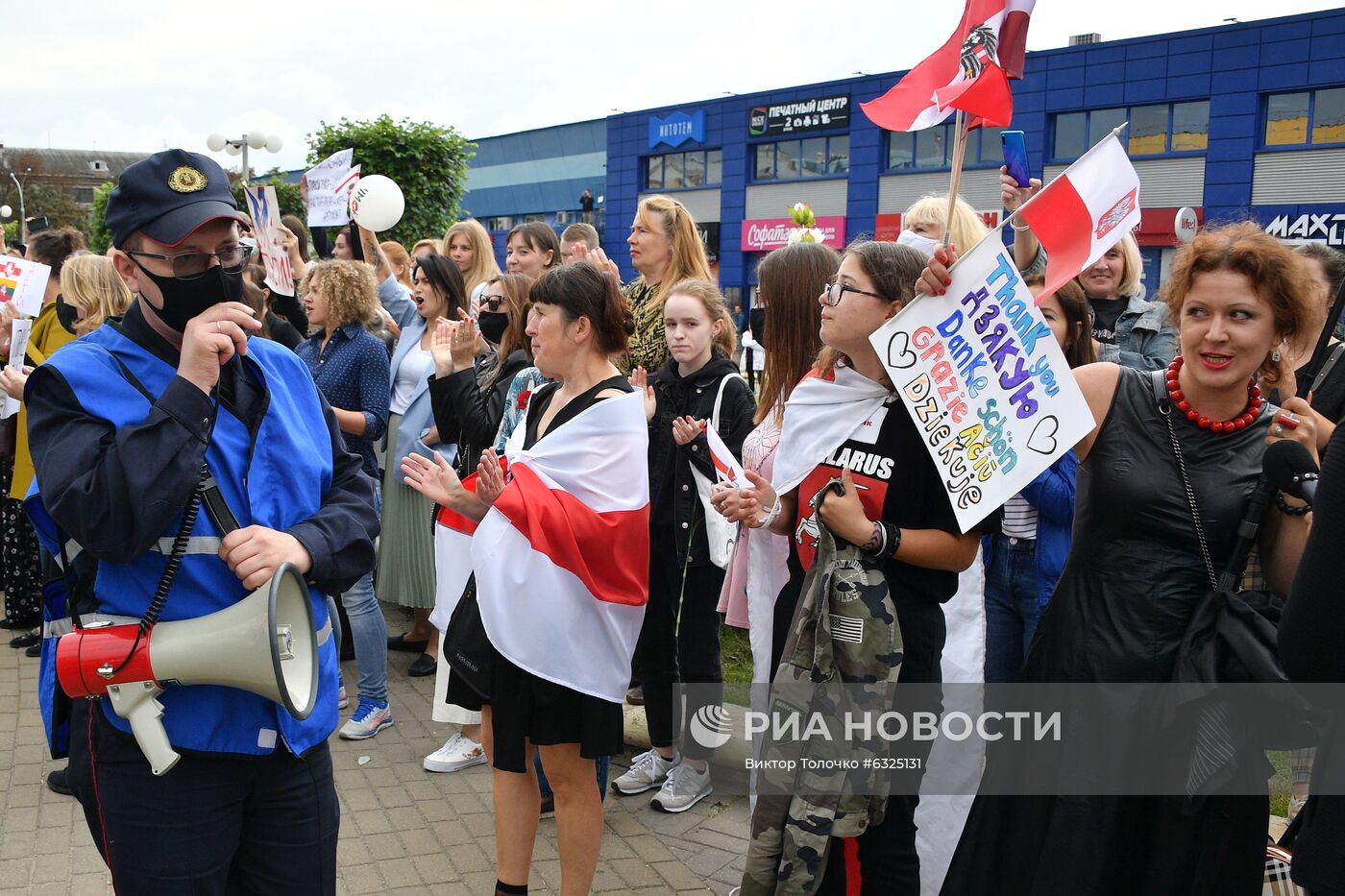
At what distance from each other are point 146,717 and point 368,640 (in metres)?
3.37

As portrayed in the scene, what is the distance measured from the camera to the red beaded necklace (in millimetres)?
2670

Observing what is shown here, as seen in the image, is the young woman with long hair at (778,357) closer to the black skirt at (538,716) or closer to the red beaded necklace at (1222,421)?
the black skirt at (538,716)

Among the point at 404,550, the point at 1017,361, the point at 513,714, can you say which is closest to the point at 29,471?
the point at 404,550

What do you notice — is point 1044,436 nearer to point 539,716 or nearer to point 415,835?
point 539,716

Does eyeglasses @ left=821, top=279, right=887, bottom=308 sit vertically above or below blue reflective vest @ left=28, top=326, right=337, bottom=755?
above

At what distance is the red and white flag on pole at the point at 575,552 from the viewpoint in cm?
331

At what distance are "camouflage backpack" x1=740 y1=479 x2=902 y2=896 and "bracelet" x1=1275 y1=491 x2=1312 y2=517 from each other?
95 centimetres

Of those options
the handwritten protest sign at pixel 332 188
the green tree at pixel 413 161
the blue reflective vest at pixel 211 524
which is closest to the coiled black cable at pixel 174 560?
the blue reflective vest at pixel 211 524

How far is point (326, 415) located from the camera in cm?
262

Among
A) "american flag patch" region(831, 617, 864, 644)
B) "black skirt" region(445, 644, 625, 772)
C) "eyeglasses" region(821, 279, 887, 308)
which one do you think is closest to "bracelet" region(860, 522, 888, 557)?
"american flag patch" region(831, 617, 864, 644)

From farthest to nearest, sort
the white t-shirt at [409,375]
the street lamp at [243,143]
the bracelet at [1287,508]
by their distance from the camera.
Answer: the street lamp at [243,143] < the white t-shirt at [409,375] < the bracelet at [1287,508]

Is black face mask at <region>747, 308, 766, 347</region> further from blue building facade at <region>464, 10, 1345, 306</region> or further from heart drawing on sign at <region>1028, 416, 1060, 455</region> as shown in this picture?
blue building facade at <region>464, 10, 1345, 306</region>

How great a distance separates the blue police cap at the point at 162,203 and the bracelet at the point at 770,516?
5.47ft

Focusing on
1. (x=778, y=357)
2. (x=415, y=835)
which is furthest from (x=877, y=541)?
(x=415, y=835)
